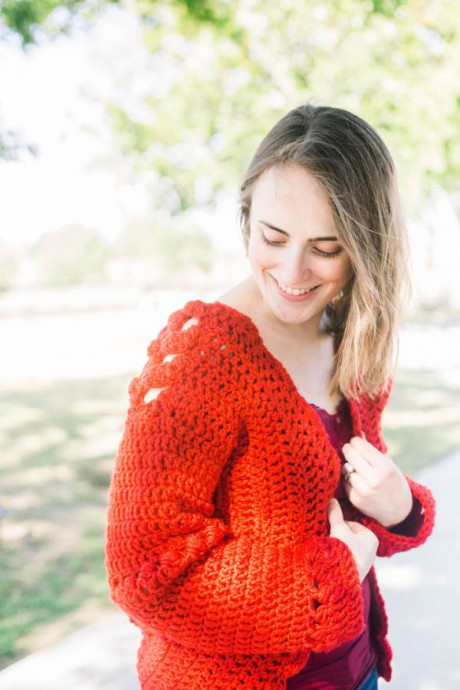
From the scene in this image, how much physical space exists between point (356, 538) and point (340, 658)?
0.27 meters

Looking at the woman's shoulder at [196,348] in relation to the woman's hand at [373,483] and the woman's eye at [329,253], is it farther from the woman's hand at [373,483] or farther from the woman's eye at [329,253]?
the woman's hand at [373,483]

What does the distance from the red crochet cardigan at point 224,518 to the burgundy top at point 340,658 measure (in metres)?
0.10

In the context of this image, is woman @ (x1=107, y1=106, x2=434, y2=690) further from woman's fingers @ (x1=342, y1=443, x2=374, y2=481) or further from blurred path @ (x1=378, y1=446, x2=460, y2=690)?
blurred path @ (x1=378, y1=446, x2=460, y2=690)

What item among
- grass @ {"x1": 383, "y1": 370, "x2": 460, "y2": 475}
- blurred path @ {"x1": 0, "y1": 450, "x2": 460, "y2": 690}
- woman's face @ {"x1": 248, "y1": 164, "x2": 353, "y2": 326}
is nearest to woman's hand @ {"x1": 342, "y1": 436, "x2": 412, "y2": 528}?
woman's face @ {"x1": 248, "y1": 164, "x2": 353, "y2": 326}

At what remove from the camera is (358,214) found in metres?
1.25

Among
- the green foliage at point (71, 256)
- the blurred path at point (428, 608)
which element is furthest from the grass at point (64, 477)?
the green foliage at point (71, 256)

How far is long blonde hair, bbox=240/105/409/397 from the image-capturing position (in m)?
1.24

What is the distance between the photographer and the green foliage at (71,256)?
66.8 ft

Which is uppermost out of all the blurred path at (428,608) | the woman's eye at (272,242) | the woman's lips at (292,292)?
the woman's eye at (272,242)

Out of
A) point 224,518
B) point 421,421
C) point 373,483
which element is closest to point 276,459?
point 224,518

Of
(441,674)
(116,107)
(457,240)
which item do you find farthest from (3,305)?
(441,674)

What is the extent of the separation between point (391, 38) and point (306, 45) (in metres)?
0.99

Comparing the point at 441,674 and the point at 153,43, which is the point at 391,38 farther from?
the point at 441,674

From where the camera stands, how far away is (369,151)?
1.30m
